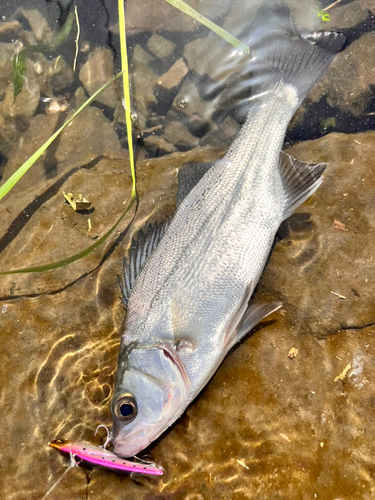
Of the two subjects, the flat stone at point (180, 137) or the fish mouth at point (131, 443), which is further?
the flat stone at point (180, 137)

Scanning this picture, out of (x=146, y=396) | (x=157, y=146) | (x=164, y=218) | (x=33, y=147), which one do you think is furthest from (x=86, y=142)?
(x=146, y=396)

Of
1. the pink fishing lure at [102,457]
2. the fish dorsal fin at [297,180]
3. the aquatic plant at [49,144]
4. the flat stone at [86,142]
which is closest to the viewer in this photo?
the pink fishing lure at [102,457]

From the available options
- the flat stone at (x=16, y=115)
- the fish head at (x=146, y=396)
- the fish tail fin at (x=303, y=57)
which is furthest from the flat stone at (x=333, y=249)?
the flat stone at (x=16, y=115)

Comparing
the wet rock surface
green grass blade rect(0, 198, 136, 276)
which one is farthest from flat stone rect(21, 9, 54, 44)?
green grass blade rect(0, 198, 136, 276)

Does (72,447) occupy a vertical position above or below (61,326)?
below

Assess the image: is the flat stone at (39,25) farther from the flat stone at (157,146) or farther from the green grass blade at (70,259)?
the green grass blade at (70,259)

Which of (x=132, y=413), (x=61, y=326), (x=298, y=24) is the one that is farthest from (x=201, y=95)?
(x=132, y=413)

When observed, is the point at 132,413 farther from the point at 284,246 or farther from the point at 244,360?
the point at 284,246

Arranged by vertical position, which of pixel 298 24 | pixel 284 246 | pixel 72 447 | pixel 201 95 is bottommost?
pixel 72 447
